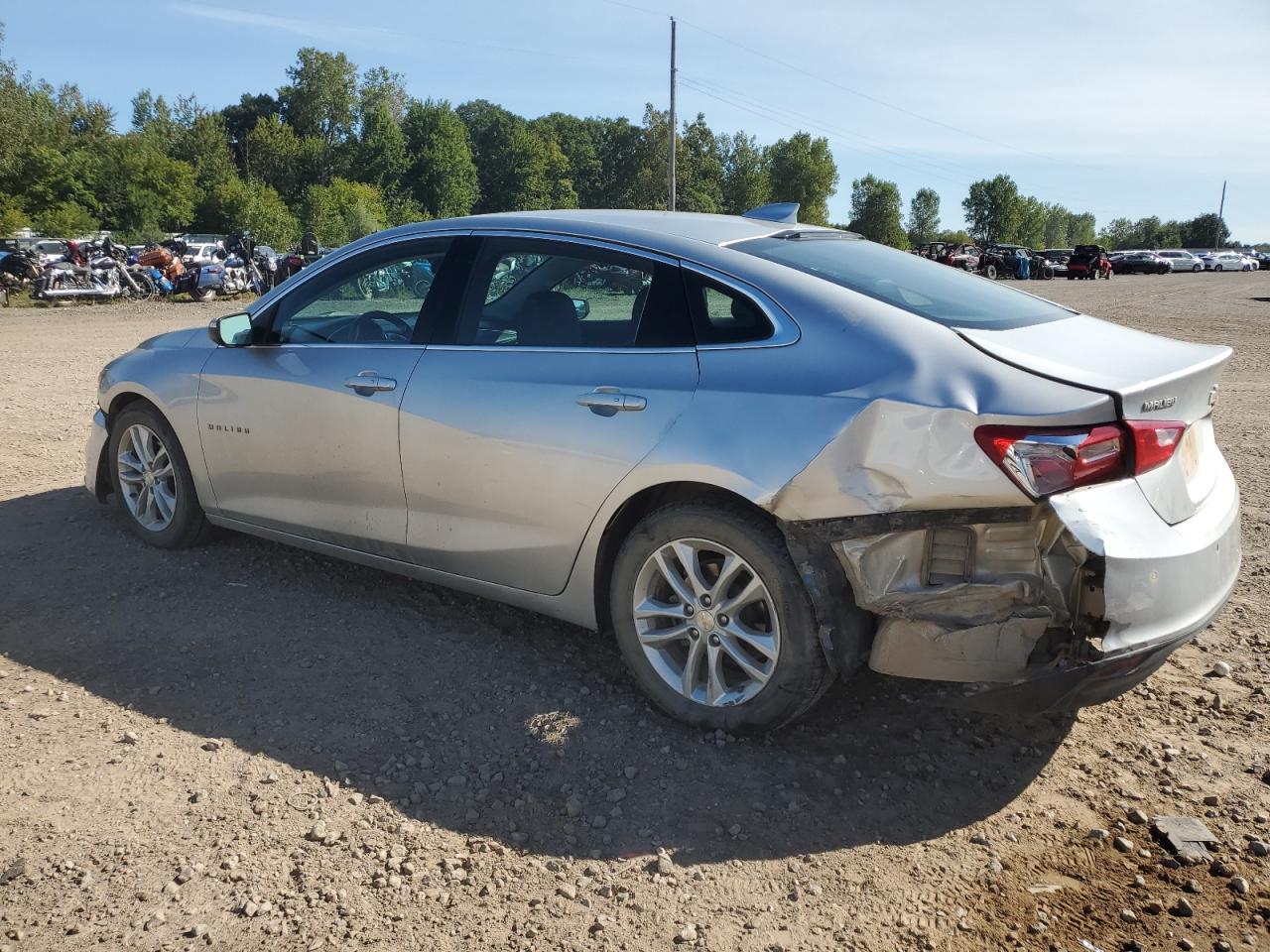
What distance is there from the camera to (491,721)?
354 centimetres

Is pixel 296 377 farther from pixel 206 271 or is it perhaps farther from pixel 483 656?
pixel 206 271

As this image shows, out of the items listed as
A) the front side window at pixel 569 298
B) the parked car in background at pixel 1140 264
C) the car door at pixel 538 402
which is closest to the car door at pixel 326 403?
the car door at pixel 538 402

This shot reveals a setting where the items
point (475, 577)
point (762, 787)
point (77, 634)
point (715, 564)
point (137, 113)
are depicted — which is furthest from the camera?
point (137, 113)

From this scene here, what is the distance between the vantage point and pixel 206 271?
25703mm

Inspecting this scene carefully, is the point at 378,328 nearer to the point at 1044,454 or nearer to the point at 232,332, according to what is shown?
the point at 232,332

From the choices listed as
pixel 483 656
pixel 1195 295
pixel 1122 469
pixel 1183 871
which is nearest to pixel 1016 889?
pixel 1183 871

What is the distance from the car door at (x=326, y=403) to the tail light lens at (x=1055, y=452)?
7.50 ft

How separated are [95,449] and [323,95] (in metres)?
121

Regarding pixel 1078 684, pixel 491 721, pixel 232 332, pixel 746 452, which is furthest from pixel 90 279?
pixel 1078 684

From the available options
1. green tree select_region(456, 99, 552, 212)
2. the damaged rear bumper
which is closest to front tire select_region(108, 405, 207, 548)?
the damaged rear bumper

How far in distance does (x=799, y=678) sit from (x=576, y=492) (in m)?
0.98

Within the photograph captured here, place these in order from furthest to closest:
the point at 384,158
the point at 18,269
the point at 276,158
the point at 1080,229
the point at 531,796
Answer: the point at 1080,229
the point at 384,158
the point at 276,158
the point at 18,269
the point at 531,796

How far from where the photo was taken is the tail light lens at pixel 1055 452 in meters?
2.74

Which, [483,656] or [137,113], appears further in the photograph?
[137,113]
